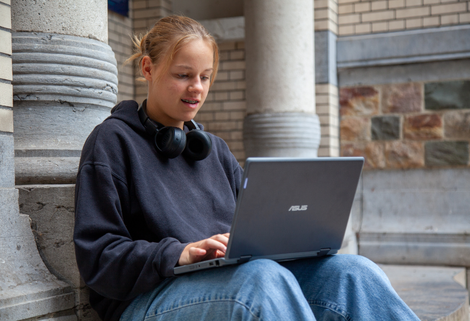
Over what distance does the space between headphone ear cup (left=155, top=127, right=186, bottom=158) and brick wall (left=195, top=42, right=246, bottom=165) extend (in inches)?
148

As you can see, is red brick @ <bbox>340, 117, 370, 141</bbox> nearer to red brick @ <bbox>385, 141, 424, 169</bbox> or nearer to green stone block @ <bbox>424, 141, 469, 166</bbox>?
red brick @ <bbox>385, 141, 424, 169</bbox>

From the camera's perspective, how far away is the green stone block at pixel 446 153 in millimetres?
4609

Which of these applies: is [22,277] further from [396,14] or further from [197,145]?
[396,14]

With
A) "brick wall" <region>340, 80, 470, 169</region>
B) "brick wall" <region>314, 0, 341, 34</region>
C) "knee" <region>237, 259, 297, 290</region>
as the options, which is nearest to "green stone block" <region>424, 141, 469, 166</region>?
"brick wall" <region>340, 80, 470, 169</region>

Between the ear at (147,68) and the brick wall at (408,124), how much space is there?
3426 mm

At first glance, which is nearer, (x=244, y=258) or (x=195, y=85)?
A: (x=244, y=258)

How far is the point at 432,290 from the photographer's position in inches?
140

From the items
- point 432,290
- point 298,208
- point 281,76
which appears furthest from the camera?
point 281,76

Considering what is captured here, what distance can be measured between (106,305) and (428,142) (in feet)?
12.2

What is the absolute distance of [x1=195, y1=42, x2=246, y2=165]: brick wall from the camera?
5.47 metres

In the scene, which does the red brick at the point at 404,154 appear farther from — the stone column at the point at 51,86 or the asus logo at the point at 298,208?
the asus logo at the point at 298,208

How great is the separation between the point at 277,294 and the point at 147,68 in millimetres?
845

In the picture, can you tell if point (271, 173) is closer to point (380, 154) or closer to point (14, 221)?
point (14, 221)

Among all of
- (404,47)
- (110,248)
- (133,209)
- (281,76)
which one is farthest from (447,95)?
(110,248)
